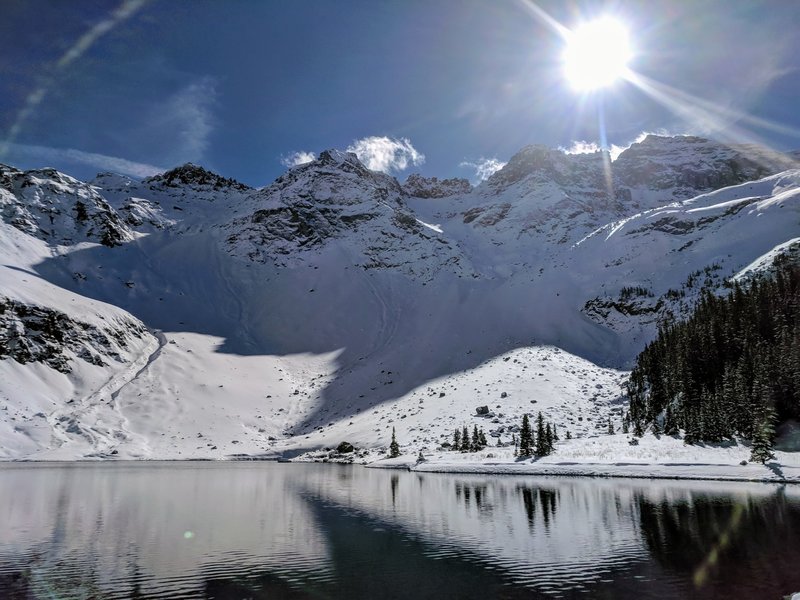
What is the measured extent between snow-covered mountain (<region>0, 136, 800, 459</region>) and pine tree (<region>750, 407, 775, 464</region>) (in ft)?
115

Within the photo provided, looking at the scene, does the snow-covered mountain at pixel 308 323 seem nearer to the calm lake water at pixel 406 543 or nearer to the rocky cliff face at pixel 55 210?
the rocky cliff face at pixel 55 210

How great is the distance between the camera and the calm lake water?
16.9 metres

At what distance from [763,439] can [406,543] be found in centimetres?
3834

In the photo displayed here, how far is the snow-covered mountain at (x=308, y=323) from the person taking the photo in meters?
90.9

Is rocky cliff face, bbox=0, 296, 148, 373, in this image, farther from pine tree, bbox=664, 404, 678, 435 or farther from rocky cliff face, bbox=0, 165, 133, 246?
pine tree, bbox=664, 404, 678, 435

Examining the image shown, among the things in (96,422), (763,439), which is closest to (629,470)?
(763,439)

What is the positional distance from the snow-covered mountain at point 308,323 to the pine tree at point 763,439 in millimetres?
35198

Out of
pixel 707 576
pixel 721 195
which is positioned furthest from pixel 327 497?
pixel 721 195

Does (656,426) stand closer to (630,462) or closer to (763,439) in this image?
(630,462)

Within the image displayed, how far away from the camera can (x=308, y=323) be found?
5950 inches

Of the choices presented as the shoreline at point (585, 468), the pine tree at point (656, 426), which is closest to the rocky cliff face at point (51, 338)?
the shoreline at point (585, 468)

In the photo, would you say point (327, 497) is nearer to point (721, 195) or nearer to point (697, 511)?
point (697, 511)

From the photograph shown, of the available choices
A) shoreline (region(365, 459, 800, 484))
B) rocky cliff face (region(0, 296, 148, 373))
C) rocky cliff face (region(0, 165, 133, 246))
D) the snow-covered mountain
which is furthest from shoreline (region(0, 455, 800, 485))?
rocky cliff face (region(0, 165, 133, 246))

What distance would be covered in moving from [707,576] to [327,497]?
29931mm
